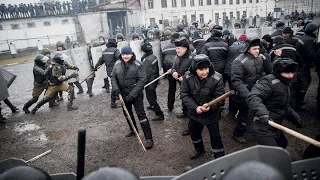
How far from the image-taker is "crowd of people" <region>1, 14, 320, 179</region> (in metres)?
3.42

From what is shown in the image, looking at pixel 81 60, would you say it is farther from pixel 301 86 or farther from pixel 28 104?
pixel 301 86

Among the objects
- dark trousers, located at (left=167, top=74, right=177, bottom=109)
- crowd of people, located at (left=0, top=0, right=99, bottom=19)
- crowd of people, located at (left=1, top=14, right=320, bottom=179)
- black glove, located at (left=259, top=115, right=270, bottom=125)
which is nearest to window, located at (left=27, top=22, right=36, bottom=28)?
crowd of people, located at (left=0, top=0, right=99, bottom=19)

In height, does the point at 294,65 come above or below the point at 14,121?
above

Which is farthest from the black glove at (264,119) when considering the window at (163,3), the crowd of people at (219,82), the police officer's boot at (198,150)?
the window at (163,3)

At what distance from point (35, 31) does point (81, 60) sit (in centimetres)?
2377

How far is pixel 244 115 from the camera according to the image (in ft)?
16.3

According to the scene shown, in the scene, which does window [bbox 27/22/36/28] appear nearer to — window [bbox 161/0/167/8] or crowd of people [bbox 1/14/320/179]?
window [bbox 161/0/167/8]

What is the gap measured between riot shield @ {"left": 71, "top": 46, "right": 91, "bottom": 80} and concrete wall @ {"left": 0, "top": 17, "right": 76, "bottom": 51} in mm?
18226

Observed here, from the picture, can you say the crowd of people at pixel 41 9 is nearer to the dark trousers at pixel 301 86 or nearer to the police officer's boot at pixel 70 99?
the police officer's boot at pixel 70 99

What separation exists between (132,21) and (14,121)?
33095mm

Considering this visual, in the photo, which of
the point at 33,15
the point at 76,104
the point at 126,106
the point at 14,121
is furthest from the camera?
the point at 33,15

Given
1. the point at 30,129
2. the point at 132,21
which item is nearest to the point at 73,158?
the point at 30,129

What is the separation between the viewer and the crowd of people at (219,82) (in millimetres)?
3416

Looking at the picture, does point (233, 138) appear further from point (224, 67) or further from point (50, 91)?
point (50, 91)
